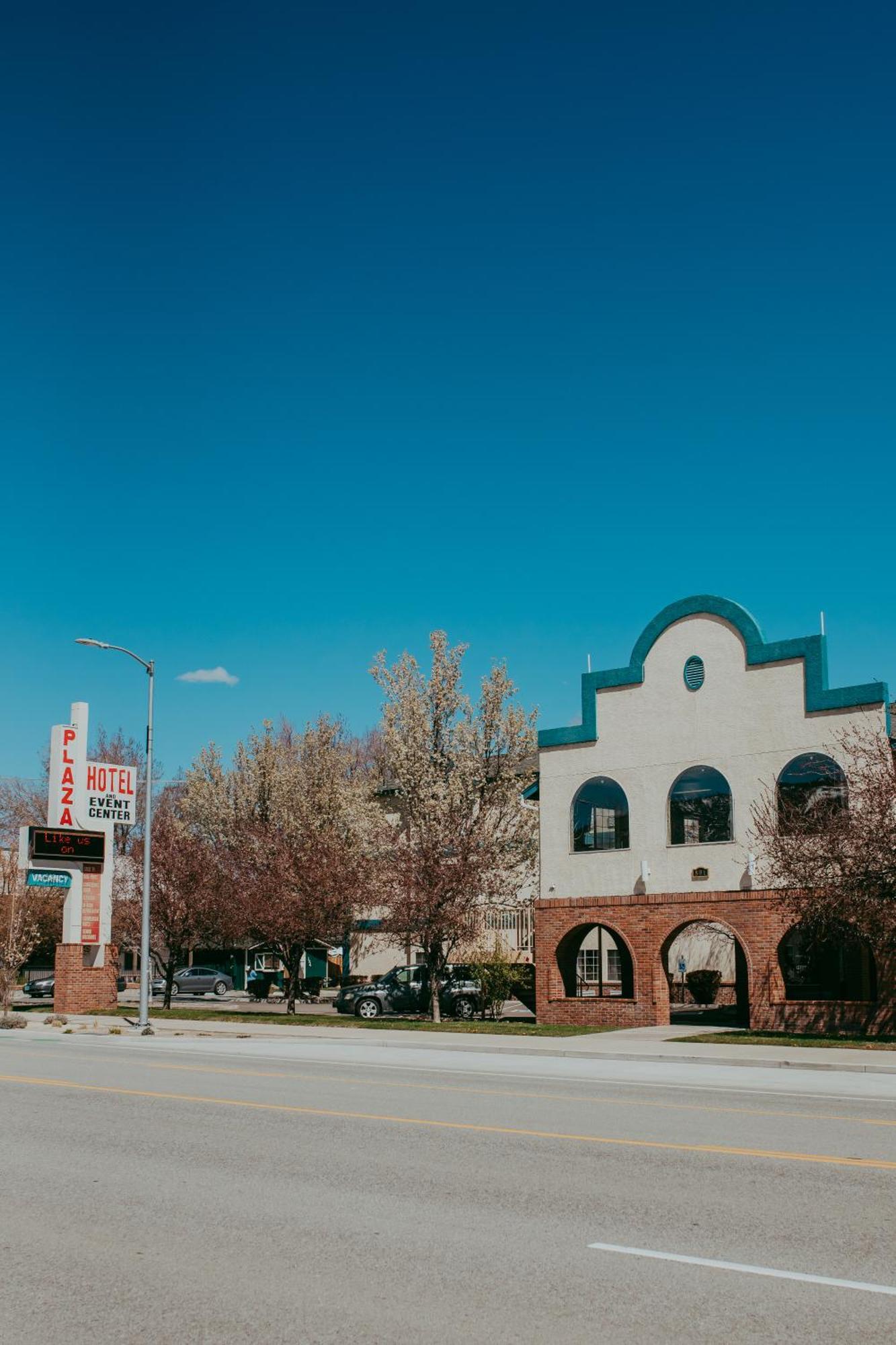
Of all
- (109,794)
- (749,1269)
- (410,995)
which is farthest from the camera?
(109,794)

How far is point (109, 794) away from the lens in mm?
36875

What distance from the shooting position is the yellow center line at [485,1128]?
10453mm

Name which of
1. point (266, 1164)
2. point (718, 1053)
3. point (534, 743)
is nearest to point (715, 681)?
point (718, 1053)

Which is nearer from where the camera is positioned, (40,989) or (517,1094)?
(517,1094)

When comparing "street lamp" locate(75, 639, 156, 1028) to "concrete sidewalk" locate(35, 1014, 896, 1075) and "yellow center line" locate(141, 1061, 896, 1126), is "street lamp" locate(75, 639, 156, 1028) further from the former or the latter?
"yellow center line" locate(141, 1061, 896, 1126)

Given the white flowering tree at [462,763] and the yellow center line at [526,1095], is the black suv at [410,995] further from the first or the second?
the yellow center line at [526,1095]

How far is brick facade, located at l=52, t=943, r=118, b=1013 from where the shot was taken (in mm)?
36125

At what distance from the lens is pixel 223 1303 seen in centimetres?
626

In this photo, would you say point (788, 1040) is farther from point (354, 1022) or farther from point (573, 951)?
point (354, 1022)

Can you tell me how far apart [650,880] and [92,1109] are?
17288 millimetres

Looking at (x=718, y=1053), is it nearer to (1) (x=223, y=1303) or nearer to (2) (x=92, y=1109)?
(2) (x=92, y=1109)

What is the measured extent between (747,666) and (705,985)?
1361 centimetres

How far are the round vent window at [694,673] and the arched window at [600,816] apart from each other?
119 inches

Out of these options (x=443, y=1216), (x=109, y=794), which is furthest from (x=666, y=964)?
(x=443, y=1216)
